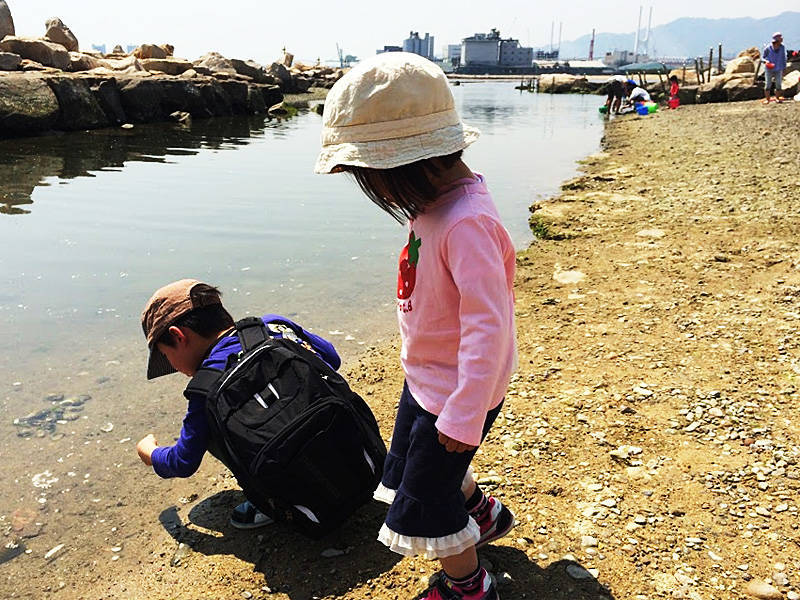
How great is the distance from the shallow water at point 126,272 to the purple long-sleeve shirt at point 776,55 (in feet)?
33.3

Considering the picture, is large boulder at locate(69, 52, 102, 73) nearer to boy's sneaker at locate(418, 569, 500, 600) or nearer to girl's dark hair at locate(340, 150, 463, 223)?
girl's dark hair at locate(340, 150, 463, 223)

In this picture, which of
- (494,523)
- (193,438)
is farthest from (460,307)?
(193,438)

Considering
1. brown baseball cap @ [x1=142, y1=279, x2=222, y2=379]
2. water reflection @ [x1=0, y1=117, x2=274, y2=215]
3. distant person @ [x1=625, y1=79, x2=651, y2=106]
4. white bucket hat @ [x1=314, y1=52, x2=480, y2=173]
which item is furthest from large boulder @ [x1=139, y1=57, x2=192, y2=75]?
white bucket hat @ [x1=314, y1=52, x2=480, y2=173]

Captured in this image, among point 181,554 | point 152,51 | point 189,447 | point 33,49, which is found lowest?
point 181,554

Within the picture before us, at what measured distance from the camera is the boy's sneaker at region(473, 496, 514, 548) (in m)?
2.52

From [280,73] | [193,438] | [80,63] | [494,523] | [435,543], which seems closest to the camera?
[435,543]

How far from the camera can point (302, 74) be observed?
181ft

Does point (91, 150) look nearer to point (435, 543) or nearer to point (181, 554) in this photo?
point (181, 554)

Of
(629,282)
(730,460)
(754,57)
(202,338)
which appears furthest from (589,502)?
(754,57)

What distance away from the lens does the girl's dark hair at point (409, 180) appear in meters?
1.93

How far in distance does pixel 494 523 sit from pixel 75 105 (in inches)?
882

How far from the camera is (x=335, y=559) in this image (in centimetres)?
271

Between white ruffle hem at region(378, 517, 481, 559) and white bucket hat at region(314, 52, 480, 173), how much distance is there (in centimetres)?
115

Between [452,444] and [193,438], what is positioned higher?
[452,444]
